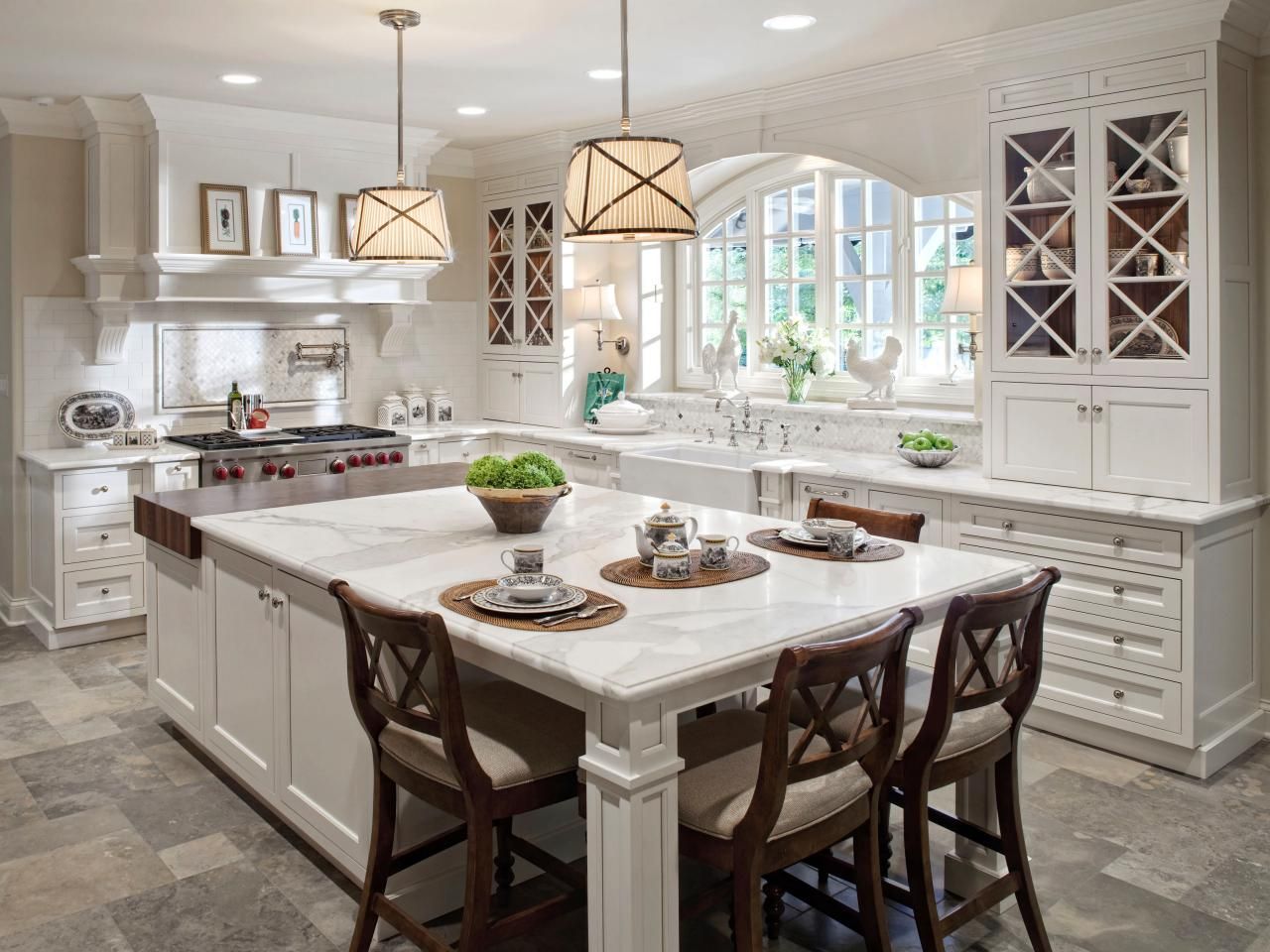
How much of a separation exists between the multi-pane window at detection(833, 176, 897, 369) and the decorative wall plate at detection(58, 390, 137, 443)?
377 centimetres

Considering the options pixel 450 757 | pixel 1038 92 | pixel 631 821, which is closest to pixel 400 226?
pixel 450 757

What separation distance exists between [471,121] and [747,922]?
4.99 m

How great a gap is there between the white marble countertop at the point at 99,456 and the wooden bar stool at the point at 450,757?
124 inches

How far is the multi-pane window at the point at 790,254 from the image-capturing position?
19.6ft

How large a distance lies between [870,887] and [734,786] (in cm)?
39

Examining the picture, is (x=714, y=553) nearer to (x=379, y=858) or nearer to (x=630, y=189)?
(x=630, y=189)

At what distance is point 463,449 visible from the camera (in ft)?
21.8

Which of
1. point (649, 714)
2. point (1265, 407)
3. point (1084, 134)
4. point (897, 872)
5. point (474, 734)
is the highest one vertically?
point (1084, 134)

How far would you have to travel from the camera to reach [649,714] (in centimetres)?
202

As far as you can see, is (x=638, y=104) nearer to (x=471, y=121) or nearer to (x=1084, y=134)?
(x=471, y=121)

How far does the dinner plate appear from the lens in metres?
2.41

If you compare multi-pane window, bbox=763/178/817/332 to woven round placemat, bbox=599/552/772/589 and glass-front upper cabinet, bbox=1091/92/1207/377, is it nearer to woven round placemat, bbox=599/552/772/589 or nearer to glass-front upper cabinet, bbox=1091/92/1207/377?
glass-front upper cabinet, bbox=1091/92/1207/377

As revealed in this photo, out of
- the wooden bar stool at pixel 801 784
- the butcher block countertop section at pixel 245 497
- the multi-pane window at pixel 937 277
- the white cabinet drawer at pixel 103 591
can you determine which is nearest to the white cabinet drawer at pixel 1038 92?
the multi-pane window at pixel 937 277

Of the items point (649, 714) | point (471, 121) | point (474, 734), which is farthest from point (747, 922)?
point (471, 121)
